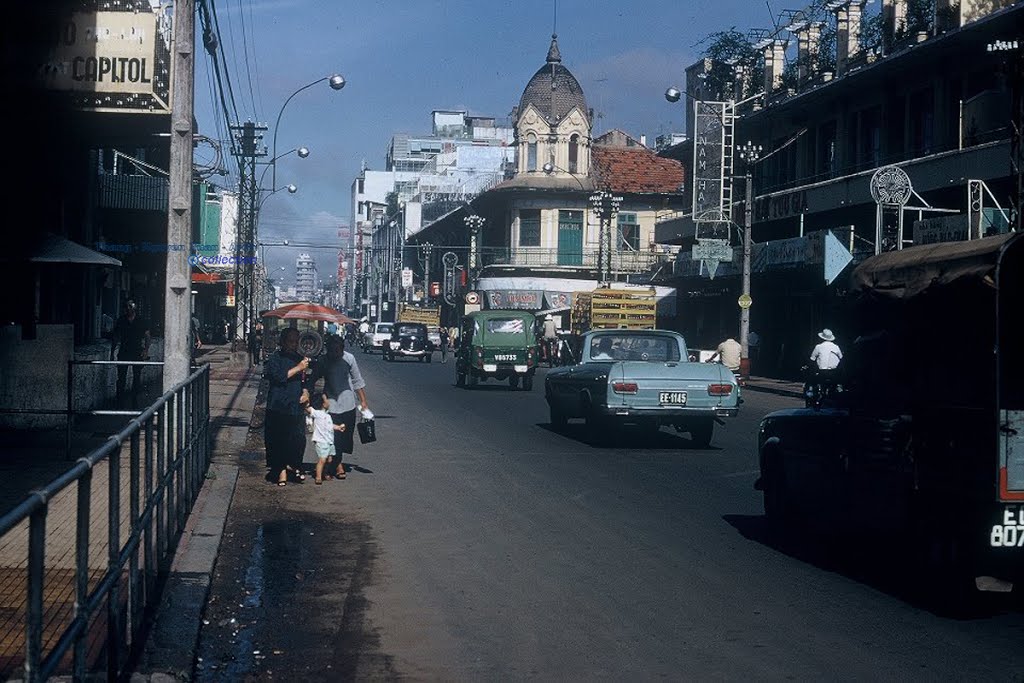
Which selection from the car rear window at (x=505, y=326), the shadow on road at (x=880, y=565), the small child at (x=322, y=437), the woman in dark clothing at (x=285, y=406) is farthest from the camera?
the car rear window at (x=505, y=326)

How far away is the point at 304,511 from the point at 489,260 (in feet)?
236

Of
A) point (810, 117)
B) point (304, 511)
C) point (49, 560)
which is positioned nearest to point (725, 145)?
point (810, 117)

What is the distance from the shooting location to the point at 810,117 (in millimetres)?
45594

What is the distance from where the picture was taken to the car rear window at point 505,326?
36.4 meters

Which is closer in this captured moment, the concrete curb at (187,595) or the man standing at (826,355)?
the concrete curb at (187,595)

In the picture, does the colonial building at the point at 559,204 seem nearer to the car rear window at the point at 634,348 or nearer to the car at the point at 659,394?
the car rear window at the point at 634,348

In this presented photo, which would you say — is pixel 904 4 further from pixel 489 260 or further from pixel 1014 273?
pixel 489 260

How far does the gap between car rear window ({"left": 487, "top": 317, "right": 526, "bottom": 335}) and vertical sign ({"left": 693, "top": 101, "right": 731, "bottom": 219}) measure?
13749 millimetres

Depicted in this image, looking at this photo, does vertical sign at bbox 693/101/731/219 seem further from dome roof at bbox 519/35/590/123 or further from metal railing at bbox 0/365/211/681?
metal railing at bbox 0/365/211/681

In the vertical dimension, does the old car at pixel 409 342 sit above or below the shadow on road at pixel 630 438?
above

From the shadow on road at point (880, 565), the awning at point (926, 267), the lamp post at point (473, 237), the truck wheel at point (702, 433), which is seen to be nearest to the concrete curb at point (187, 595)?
the shadow on road at point (880, 565)

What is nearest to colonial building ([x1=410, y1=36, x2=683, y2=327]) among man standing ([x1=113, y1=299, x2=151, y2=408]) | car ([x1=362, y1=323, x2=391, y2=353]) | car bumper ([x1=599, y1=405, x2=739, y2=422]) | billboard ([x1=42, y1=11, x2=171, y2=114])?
car ([x1=362, y1=323, x2=391, y2=353])

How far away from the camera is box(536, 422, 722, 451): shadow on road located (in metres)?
19.0

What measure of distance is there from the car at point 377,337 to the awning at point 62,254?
50.6 m
